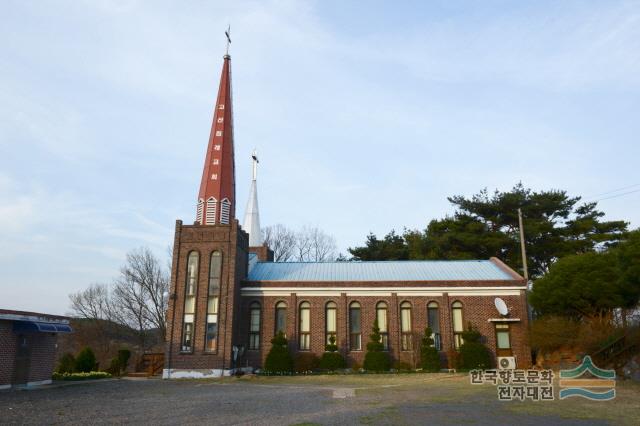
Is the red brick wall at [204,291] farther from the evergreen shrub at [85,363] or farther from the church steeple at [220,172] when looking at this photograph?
the evergreen shrub at [85,363]

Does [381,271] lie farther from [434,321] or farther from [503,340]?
[503,340]

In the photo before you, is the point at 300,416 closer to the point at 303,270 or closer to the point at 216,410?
the point at 216,410

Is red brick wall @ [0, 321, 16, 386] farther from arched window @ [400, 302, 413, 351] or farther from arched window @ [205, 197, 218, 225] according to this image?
arched window @ [400, 302, 413, 351]

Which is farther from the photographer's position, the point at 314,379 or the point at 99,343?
the point at 99,343

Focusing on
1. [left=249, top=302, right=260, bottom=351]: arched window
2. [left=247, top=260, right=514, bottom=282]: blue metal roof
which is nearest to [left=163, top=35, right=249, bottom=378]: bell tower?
[left=249, top=302, right=260, bottom=351]: arched window

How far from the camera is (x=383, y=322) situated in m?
29.9

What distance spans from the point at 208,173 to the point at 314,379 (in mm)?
13937

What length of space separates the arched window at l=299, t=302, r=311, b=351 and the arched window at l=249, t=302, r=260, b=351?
8.59 ft

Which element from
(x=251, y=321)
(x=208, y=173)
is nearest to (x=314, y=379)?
(x=251, y=321)

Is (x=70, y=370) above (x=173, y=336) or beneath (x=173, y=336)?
beneath

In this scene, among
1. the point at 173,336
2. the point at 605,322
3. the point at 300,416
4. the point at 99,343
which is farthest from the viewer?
the point at 99,343

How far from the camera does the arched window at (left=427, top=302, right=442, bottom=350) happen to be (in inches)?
1154

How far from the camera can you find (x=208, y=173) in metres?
30.4

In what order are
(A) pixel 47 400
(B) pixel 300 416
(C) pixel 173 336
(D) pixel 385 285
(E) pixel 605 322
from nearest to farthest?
(B) pixel 300 416
(A) pixel 47 400
(E) pixel 605 322
(C) pixel 173 336
(D) pixel 385 285
